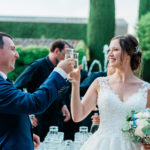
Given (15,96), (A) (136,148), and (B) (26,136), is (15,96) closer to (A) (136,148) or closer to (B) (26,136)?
(B) (26,136)

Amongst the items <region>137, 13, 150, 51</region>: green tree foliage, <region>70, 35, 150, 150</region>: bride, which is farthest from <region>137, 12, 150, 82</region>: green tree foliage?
<region>70, 35, 150, 150</region>: bride

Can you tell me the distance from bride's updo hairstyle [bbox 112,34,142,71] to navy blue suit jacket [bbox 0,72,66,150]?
1.15 m

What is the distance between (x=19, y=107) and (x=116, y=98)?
1.25 metres

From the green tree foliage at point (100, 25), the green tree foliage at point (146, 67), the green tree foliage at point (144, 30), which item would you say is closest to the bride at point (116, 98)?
the green tree foliage at point (100, 25)

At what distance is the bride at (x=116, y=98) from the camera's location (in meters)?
2.49

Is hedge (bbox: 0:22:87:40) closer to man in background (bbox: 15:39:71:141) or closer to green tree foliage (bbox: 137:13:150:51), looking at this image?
green tree foliage (bbox: 137:13:150:51)

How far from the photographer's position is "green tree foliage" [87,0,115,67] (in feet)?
48.4

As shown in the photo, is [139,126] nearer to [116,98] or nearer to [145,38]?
[116,98]

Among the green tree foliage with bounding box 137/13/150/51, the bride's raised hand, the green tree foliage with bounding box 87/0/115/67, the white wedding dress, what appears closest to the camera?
the bride's raised hand

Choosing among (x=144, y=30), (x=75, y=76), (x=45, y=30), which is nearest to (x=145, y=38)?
(x=144, y=30)

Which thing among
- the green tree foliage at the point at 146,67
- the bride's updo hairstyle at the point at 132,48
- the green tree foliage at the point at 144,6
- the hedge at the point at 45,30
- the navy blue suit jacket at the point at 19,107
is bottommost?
the green tree foliage at the point at 146,67

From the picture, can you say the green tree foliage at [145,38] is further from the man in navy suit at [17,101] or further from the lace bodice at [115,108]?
the man in navy suit at [17,101]

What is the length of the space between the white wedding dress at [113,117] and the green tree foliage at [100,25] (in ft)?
40.3

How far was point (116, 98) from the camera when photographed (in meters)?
2.58
